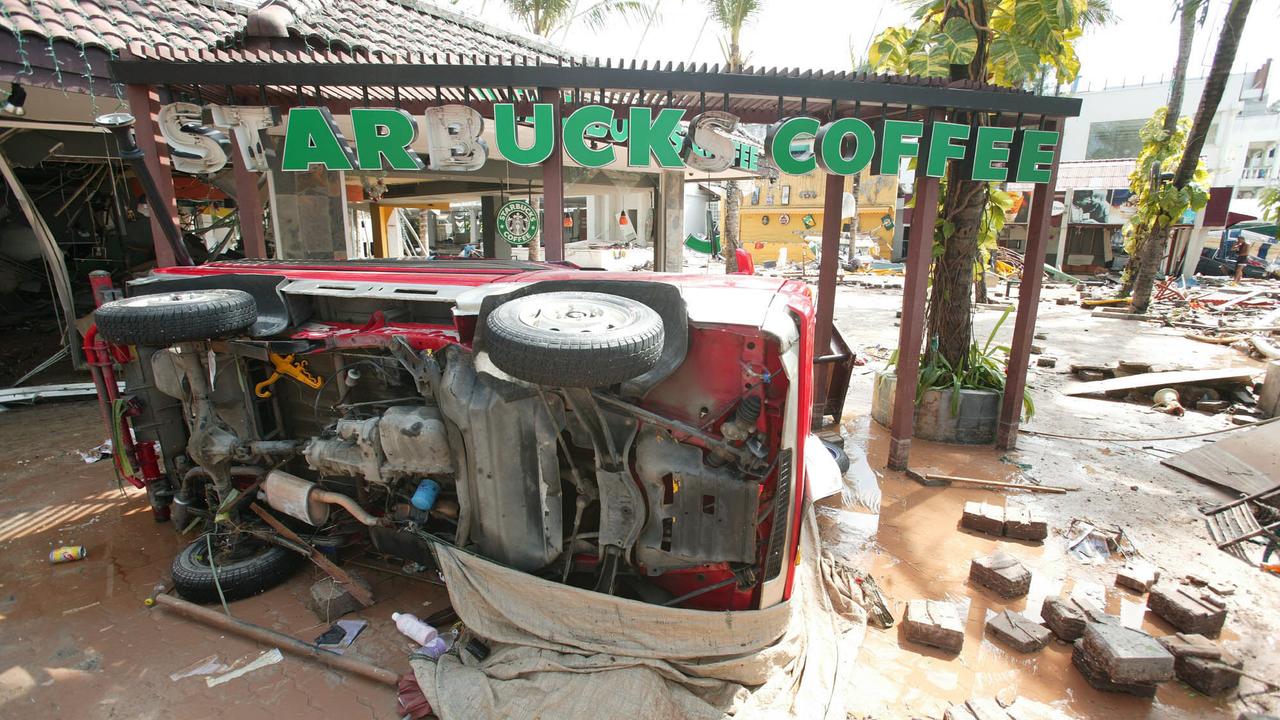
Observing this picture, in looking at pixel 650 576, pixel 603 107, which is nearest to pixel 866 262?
pixel 603 107

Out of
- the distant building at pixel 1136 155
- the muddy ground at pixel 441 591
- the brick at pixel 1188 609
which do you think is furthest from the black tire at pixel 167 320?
the distant building at pixel 1136 155

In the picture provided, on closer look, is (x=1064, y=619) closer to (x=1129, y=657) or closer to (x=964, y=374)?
(x=1129, y=657)

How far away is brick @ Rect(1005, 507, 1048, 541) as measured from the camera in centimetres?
450

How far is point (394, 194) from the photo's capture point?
1246 centimetres

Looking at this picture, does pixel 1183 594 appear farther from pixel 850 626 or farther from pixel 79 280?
pixel 79 280

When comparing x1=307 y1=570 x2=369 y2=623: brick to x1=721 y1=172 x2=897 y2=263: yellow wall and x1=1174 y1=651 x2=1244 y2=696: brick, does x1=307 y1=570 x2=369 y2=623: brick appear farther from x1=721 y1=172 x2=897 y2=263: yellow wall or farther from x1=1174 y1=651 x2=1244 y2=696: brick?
x1=721 y1=172 x2=897 y2=263: yellow wall

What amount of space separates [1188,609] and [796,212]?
33659mm

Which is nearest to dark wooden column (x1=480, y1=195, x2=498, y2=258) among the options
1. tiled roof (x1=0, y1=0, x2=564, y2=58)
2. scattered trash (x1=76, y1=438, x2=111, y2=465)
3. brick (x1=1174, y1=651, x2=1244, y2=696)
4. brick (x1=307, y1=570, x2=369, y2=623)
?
tiled roof (x1=0, y1=0, x2=564, y2=58)

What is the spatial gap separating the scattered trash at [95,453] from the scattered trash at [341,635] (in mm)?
4023

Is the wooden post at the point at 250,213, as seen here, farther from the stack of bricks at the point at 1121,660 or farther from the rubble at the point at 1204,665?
the rubble at the point at 1204,665

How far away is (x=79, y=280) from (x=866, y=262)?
90.0 ft

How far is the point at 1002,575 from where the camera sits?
384 centimetres

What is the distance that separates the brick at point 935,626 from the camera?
3.29 metres

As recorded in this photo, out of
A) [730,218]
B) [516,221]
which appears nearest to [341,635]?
[516,221]
